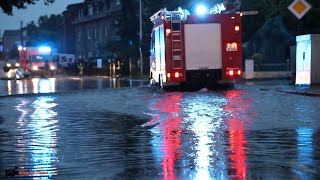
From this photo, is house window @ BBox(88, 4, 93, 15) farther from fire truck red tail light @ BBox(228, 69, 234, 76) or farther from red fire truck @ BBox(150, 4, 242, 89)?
fire truck red tail light @ BBox(228, 69, 234, 76)

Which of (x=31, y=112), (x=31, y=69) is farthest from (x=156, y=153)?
(x=31, y=69)

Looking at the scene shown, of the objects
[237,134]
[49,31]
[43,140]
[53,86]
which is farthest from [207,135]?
[49,31]

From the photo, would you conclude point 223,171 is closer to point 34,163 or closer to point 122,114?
point 34,163

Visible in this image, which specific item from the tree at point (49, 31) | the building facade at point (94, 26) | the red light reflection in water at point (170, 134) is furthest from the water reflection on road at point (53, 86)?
the tree at point (49, 31)

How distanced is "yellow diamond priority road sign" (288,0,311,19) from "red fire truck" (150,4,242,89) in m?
4.06

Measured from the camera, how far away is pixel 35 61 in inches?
2121

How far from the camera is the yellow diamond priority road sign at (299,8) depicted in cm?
2003

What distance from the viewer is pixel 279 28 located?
149 feet

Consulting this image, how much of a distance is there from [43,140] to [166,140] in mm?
2231

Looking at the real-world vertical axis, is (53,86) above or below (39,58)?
below

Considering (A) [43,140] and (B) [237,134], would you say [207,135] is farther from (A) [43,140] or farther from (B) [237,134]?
(A) [43,140]

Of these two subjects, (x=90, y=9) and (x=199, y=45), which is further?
(x=90, y=9)

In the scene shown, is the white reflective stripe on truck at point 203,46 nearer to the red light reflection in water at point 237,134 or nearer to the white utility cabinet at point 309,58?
the white utility cabinet at point 309,58

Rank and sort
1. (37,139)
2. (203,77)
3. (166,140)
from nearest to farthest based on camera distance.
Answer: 1. (166,140)
2. (37,139)
3. (203,77)
